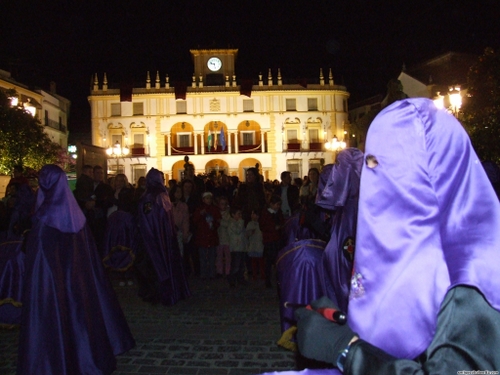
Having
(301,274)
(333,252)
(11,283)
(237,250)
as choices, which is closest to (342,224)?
(333,252)

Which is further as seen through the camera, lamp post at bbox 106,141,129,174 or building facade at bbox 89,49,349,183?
building facade at bbox 89,49,349,183

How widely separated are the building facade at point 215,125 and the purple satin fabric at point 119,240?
125 ft

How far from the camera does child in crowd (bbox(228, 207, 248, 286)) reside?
8.84 m

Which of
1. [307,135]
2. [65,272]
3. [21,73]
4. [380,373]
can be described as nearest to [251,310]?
[65,272]

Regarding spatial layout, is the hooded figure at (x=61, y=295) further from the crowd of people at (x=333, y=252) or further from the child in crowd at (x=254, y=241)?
the child in crowd at (x=254, y=241)

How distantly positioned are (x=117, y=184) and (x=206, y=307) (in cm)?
389

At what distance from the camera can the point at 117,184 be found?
32.3 feet

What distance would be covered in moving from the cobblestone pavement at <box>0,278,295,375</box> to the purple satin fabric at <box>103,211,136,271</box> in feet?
1.86

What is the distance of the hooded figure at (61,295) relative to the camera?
398 cm

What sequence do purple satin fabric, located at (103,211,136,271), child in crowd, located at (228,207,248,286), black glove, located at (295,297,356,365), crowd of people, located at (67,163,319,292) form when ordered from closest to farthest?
black glove, located at (295,297,356,365), purple satin fabric, located at (103,211,136,271), crowd of people, located at (67,163,319,292), child in crowd, located at (228,207,248,286)

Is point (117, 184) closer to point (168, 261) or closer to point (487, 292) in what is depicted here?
point (168, 261)

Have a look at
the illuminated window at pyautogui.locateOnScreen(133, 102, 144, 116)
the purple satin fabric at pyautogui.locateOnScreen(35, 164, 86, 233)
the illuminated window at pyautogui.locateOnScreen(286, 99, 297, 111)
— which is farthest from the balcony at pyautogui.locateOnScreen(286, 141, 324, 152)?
the purple satin fabric at pyautogui.locateOnScreen(35, 164, 86, 233)

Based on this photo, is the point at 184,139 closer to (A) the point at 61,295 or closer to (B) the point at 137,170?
(B) the point at 137,170

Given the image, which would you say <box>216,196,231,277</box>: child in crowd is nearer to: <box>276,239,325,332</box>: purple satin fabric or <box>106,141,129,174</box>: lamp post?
<box>276,239,325,332</box>: purple satin fabric
